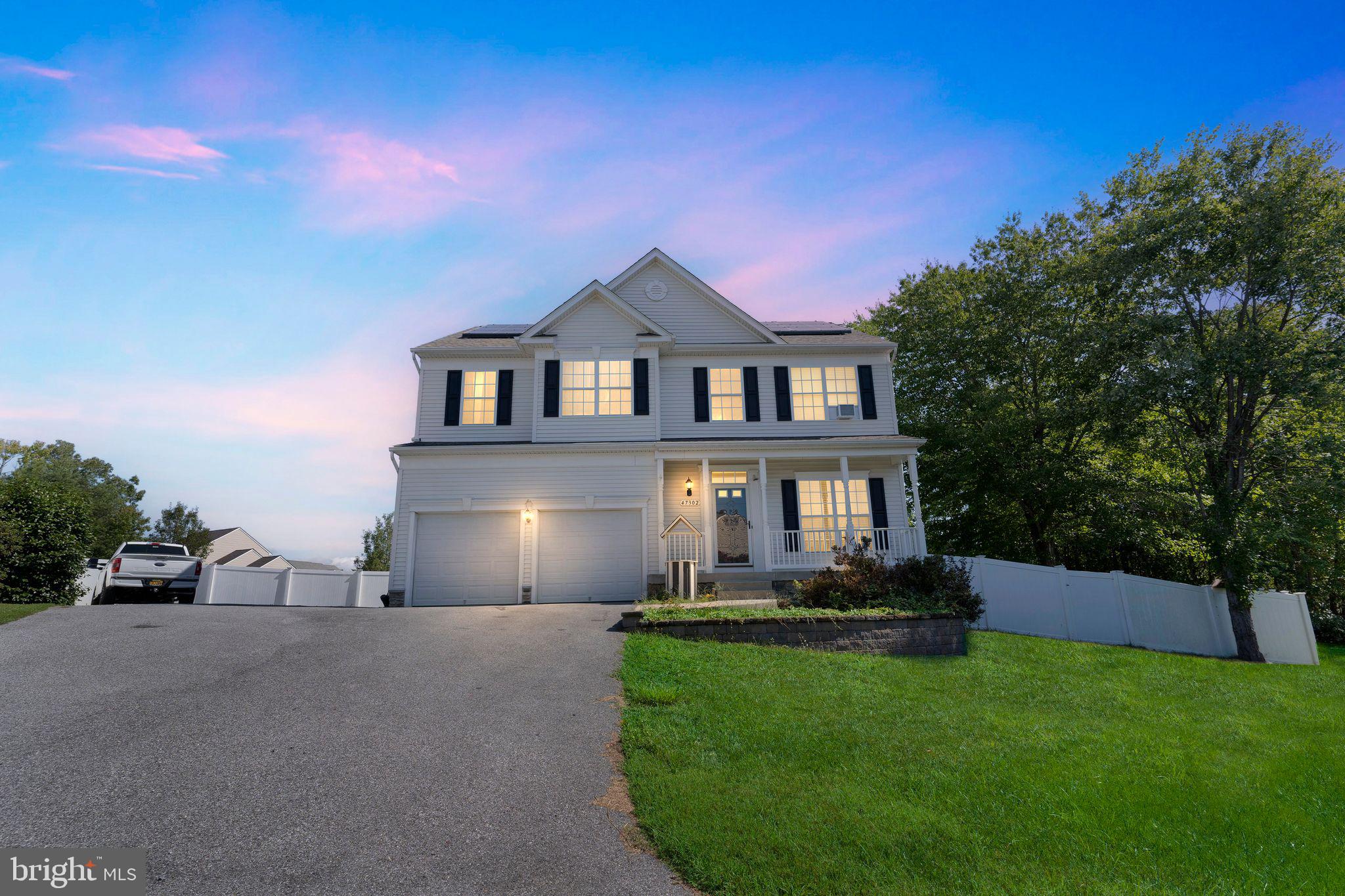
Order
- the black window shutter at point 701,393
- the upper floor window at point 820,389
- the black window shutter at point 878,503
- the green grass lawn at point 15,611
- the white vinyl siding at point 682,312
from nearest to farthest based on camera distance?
the green grass lawn at point 15,611 < the black window shutter at point 878,503 < the black window shutter at point 701,393 < the upper floor window at point 820,389 < the white vinyl siding at point 682,312

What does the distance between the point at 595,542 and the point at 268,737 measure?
1044 centimetres

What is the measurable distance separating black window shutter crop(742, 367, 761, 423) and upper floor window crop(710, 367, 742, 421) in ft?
0.33

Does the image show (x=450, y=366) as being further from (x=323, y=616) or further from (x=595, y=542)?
(x=323, y=616)

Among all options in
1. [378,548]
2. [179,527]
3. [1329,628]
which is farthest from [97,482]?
[1329,628]

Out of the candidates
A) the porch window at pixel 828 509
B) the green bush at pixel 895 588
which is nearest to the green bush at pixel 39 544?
the green bush at pixel 895 588

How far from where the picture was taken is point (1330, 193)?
14.2 meters

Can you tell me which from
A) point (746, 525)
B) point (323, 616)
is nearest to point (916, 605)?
point (746, 525)

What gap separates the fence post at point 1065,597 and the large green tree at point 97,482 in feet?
145

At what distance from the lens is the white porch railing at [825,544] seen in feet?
48.9

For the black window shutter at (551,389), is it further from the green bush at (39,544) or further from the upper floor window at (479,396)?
the green bush at (39,544)

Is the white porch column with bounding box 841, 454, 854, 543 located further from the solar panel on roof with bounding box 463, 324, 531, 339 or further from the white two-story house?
the solar panel on roof with bounding box 463, 324, 531, 339

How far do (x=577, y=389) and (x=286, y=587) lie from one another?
9.32 metres

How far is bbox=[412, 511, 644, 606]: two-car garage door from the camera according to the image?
15312 mm

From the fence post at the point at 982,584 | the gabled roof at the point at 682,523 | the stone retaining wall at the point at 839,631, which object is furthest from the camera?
the gabled roof at the point at 682,523
